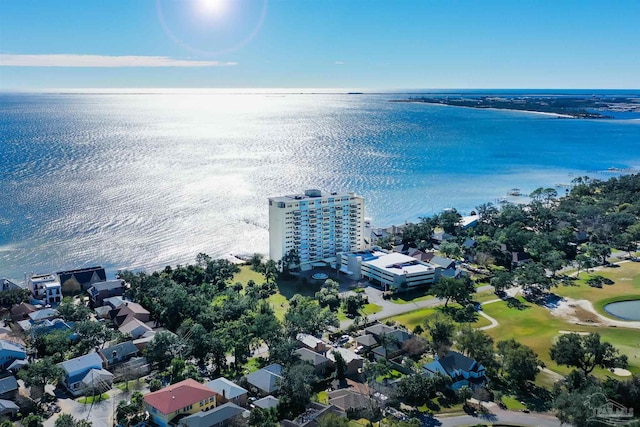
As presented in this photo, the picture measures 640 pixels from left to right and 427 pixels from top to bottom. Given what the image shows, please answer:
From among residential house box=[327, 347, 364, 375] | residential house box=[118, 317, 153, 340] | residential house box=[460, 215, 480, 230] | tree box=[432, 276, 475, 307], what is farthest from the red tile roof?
residential house box=[460, 215, 480, 230]

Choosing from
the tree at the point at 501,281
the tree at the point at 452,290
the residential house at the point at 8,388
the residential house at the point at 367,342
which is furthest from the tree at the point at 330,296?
the residential house at the point at 8,388

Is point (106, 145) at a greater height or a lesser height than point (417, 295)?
greater

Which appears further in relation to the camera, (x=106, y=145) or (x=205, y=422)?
(x=106, y=145)

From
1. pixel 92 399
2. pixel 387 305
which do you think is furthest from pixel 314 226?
pixel 92 399

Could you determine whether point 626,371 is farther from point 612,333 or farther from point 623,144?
point 623,144

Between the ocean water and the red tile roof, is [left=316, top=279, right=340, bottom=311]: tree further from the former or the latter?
the red tile roof

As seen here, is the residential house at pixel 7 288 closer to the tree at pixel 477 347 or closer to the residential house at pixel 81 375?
the residential house at pixel 81 375

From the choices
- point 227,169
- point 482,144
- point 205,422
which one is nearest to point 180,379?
point 205,422

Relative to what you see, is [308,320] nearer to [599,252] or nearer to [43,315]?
[43,315]
